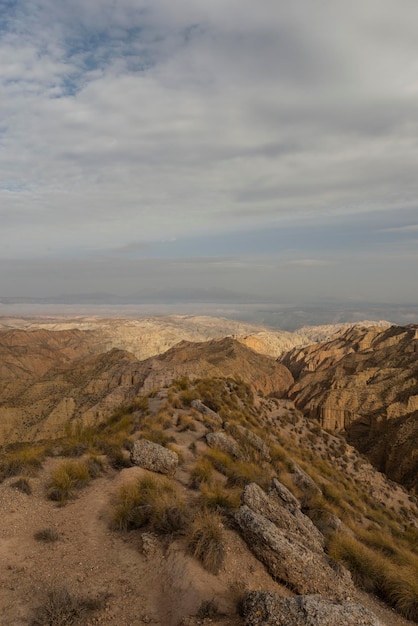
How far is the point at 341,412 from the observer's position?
56.3 meters

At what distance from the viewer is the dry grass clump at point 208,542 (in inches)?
263

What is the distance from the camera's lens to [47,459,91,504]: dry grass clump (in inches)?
378

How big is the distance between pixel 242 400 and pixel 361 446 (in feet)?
93.0

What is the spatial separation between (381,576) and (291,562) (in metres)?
3.29

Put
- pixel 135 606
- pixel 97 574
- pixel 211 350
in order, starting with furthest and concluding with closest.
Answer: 1. pixel 211 350
2. pixel 97 574
3. pixel 135 606

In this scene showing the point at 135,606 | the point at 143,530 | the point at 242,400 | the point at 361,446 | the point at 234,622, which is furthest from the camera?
the point at 361,446

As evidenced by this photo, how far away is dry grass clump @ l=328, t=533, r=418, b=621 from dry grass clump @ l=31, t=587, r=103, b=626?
19.1ft

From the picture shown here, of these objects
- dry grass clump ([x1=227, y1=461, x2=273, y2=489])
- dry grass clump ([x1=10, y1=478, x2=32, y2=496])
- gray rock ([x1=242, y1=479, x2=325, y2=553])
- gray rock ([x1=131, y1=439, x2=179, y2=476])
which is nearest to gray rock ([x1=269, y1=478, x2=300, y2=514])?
dry grass clump ([x1=227, y1=461, x2=273, y2=489])

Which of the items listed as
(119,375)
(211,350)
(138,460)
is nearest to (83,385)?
(119,375)

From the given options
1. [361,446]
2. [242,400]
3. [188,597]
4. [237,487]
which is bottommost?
[361,446]

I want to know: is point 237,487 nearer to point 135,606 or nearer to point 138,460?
point 138,460

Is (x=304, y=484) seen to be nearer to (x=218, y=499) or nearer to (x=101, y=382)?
(x=218, y=499)

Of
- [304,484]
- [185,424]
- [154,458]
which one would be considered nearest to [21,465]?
[154,458]

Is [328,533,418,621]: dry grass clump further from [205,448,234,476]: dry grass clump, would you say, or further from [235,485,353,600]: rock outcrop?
[205,448,234,476]: dry grass clump
